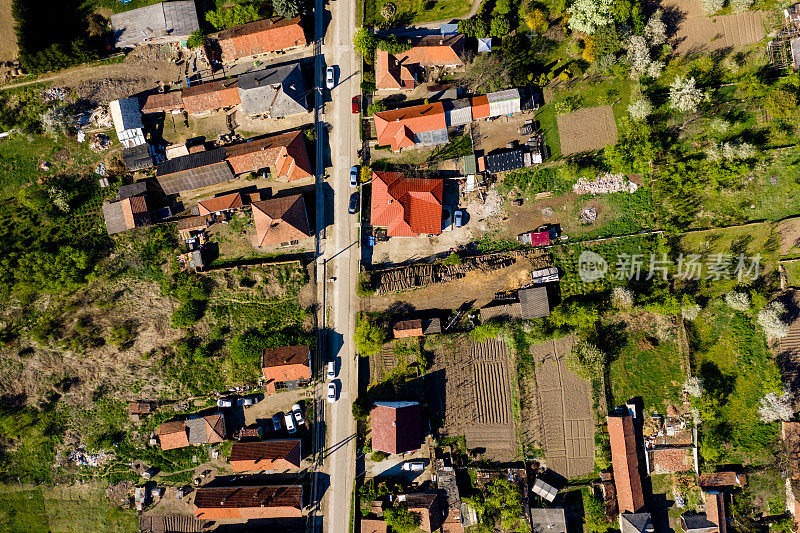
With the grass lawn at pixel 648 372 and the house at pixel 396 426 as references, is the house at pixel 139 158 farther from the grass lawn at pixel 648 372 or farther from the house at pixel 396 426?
the grass lawn at pixel 648 372

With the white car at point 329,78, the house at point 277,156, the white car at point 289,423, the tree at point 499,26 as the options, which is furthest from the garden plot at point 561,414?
the white car at point 329,78

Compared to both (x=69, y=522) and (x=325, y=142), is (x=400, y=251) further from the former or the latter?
(x=69, y=522)

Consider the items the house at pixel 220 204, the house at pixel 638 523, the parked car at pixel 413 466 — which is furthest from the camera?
the house at pixel 220 204

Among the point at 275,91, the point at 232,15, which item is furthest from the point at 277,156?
the point at 232,15

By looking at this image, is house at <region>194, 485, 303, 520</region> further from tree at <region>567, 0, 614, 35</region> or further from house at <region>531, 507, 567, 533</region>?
tree at <region>567, 0, 614, 35</region>

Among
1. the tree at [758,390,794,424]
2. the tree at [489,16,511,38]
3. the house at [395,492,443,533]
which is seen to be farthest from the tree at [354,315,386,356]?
the tree at [758,390,794,424]

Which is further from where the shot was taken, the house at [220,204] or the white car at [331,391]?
the house at [220,204]

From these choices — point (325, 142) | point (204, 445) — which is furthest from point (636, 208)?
point (204, 445)
